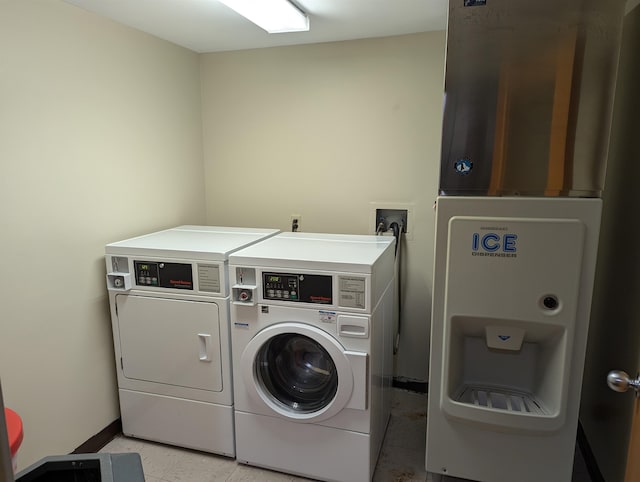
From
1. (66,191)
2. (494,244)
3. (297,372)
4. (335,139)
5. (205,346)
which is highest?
(335,139)

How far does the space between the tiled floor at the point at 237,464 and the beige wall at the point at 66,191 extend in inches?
13.0

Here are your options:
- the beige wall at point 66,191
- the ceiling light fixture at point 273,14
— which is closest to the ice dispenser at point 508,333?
the ceiling light fixture at point 273,14

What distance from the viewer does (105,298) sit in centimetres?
224

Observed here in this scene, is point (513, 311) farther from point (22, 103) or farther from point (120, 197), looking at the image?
point (22, 103)

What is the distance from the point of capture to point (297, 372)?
206cm

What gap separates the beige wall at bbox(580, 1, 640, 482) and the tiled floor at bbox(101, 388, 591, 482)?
0.33 metres

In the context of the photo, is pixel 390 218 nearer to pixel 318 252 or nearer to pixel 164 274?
pixel 318 252

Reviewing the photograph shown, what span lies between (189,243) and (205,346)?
1.74 ft

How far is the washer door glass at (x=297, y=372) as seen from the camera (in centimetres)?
195

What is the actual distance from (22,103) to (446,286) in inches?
74.3

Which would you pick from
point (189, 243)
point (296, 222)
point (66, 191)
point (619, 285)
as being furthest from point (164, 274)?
point (619, 285)

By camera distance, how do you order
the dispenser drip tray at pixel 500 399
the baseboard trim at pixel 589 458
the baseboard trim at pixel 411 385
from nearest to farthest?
the dispenser drip tray at pixel 500 399, the baseboard trim at pixel 589 458, the baseboard trim at pixel 411 385

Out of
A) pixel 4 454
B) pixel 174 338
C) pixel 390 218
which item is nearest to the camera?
pixel 4 454

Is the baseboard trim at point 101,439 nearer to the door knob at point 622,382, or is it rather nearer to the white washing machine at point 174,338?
the white washing machine at point 174,338
